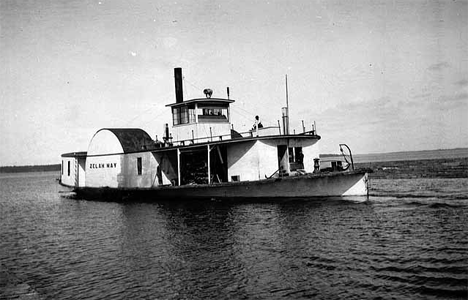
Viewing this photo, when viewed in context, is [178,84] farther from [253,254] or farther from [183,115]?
[253,254]

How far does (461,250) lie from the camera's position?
438 inches

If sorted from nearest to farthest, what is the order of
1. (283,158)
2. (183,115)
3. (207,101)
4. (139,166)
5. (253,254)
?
1. (253,254)
2. (283,158)
3. (207,101)
4. (183,115)
5. (139,166)

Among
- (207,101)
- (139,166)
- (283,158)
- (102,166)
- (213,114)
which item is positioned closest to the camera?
(283,158)

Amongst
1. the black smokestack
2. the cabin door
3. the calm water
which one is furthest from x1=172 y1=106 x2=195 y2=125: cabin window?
→ the calm water

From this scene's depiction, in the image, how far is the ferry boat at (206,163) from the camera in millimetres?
21484

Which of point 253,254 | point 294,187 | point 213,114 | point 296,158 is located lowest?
point 253,254

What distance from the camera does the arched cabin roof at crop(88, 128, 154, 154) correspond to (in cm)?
2894

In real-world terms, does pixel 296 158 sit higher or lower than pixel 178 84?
lower

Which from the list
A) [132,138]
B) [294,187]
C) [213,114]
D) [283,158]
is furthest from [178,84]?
[294,187]

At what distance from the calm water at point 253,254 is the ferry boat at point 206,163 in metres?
1.66

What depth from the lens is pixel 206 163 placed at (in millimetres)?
26547

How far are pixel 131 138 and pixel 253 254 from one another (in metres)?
20.2

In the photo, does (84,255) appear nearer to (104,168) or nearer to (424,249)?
(424,249)

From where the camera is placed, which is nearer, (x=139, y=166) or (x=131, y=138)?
(x=139, y=166)
